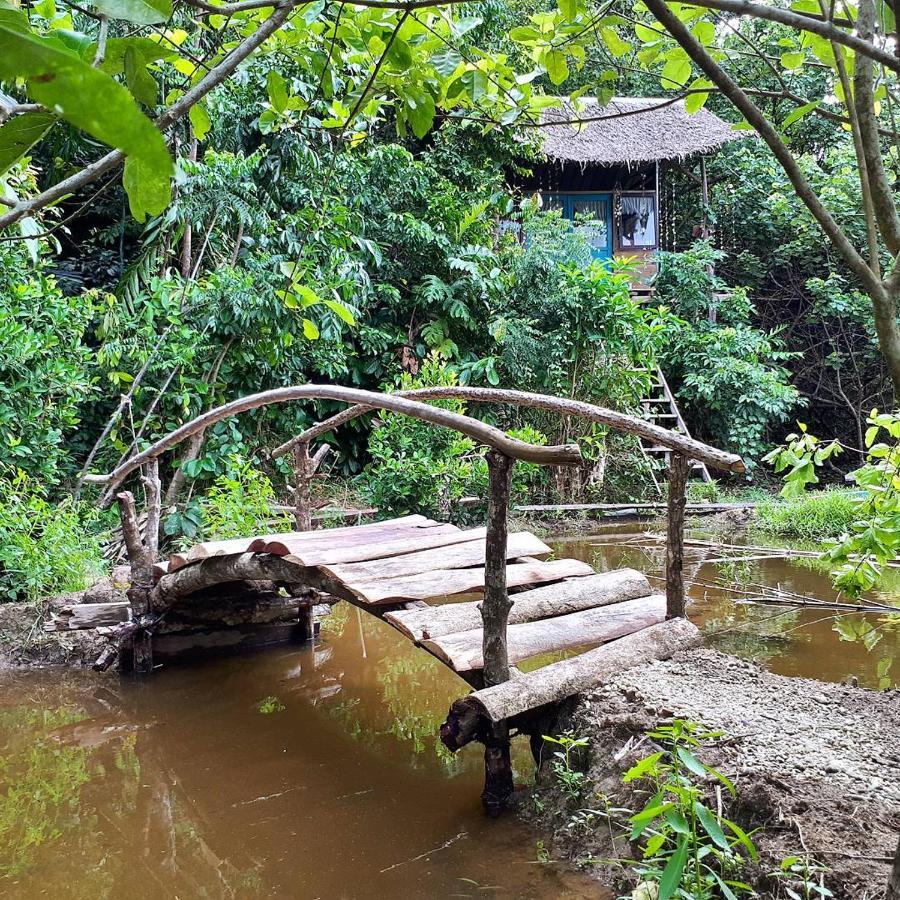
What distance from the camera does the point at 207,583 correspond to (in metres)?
4.41

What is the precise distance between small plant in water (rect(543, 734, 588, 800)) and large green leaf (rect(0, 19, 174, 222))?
2483mm

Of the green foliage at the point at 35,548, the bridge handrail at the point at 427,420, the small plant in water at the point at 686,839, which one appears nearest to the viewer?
the small plant in water at the point at 686,839

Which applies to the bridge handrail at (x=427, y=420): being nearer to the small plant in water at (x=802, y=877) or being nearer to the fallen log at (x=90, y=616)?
the fallen log at (x=90, y=616)

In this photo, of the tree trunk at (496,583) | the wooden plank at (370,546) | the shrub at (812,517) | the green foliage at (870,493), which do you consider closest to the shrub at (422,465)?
the shrub at (812,517)

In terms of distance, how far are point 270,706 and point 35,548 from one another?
2.03 meters

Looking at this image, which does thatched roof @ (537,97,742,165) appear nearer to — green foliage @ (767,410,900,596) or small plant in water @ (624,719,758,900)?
green foliage @ (767,410,900,596)

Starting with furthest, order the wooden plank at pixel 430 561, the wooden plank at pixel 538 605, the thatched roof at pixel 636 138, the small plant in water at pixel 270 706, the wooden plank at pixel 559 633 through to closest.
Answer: the thatched roof at pixel 636 138, the small plant in water at pixel 270 706, the wooden plank at pixel 430 561, the wooden plank at pixel 538 605, the wooden plank at pixel 559 633

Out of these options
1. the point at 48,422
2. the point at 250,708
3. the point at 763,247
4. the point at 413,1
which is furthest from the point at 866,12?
the point at 763,247

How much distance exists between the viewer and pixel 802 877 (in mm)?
1862

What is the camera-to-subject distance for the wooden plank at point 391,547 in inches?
141

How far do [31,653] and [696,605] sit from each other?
14.2 feet

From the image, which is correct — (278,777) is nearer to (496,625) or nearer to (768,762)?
(496,625)

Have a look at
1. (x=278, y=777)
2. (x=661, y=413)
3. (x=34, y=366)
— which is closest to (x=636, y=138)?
(x=661, y=413)

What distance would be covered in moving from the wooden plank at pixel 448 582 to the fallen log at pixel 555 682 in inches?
21.8
